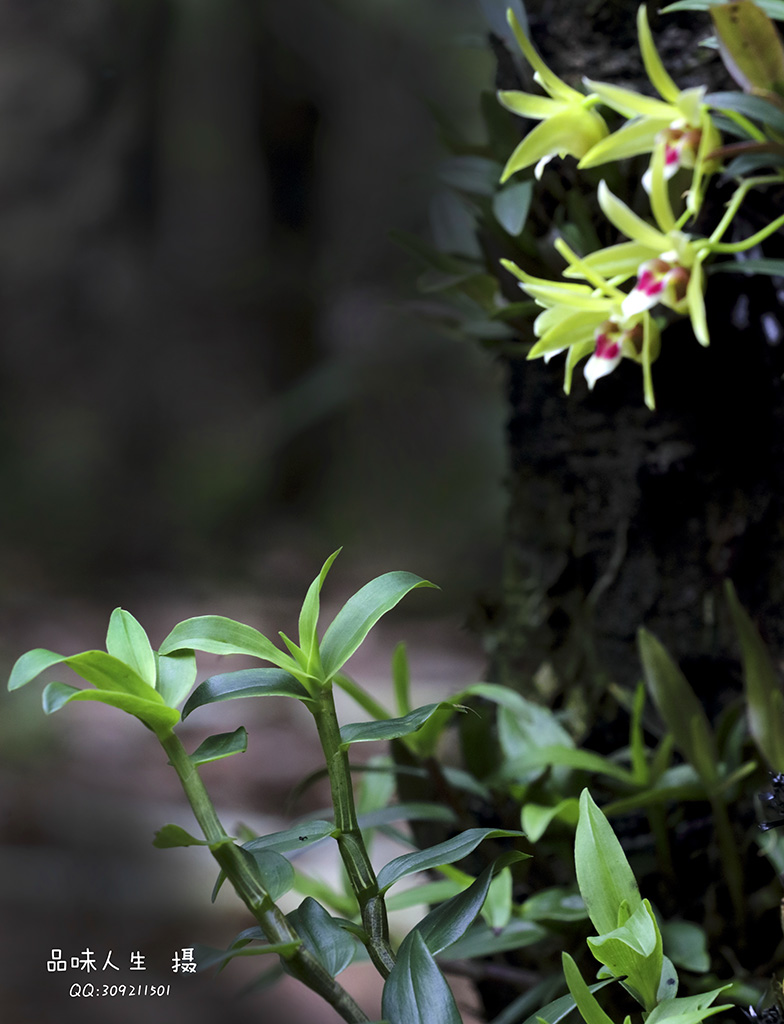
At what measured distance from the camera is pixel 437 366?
1936mm

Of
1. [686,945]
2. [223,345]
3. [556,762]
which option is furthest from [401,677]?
A: [223,345]

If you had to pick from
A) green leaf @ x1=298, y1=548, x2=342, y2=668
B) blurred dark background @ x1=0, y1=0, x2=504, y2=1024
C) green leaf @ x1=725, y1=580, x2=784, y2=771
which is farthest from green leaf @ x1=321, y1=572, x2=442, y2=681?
blurred dark background @ x1=0, y1=0, x2=504, y2=1024

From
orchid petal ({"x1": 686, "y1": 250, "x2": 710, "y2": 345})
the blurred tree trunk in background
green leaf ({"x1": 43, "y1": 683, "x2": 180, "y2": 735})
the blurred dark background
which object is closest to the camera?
green leaf ({"x1": 43, "y1": 683, "x2": 180, "y2": 735})

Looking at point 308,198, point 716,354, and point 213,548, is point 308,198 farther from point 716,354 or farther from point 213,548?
point 716,354

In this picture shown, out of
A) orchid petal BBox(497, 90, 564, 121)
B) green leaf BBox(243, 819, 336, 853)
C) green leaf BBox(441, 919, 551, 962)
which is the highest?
orchid petal BBox(497, 90, 564, 121)

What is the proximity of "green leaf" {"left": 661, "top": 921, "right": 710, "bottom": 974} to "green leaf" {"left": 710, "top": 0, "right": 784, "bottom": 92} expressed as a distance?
1.40 ft

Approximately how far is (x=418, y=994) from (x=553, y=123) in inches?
14.5

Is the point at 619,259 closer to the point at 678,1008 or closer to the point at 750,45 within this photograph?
the point at 750,45

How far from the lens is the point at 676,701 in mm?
431

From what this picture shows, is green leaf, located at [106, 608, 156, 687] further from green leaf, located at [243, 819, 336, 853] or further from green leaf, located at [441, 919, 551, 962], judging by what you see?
green leaf, located at [441, 919, 551, 962]

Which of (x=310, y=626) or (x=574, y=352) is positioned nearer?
(x=310, y=626)

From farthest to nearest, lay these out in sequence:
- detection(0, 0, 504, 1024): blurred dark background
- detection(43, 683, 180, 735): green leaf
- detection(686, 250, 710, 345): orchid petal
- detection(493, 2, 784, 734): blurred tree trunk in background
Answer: detection(0, 0, 504, 1024): blurred dark background → detection(493, 2, 784, 734): blurred tree trunk in background → detection(686, 250, 710, 345): orchid petal → detection(43, 683, 180, 735): green leaf

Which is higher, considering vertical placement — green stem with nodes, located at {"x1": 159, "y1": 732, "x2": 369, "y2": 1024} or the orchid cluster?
the orchid cluster

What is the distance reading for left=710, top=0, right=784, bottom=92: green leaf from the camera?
35cm
